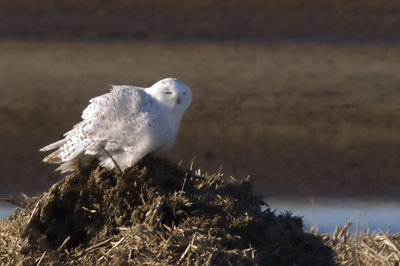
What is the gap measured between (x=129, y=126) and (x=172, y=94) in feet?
0.94

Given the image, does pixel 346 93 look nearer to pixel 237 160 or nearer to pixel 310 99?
pixel 310 99

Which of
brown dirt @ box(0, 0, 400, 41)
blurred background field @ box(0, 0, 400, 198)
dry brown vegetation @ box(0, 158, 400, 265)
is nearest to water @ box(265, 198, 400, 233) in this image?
blurred background field @ box(0, 0, 400, 198)

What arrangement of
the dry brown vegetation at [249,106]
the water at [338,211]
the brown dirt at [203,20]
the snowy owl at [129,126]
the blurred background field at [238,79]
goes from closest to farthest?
the snowy owl at [129,126] < the water at [338,211] < the dry brown vegetation at [249,106] < the blurred background field at [238,79] < the brown dirt at [203,20]

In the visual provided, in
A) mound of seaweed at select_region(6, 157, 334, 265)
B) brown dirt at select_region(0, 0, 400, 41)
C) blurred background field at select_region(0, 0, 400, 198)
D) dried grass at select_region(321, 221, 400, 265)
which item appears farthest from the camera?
brown dirt at select_region(0, 0, 400, 41)

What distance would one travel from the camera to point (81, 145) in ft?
18.6

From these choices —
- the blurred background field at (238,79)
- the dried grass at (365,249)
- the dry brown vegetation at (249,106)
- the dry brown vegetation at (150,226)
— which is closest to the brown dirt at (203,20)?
the blurred background field at (238,79)

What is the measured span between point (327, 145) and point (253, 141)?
845mm

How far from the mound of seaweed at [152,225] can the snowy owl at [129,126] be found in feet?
0.32

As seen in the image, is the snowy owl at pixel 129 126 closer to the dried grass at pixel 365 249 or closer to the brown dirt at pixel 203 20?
the dried grass at pixel 365 249

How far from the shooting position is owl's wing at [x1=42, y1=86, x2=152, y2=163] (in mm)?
5598

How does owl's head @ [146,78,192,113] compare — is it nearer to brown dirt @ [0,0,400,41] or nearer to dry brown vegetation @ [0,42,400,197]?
dry brown vegetation @ [0,42,400,197]

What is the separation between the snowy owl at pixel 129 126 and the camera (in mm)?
5539

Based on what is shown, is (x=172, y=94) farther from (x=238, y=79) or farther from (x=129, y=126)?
(x=238, y=79)

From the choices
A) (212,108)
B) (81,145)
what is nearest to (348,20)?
(212,108)
